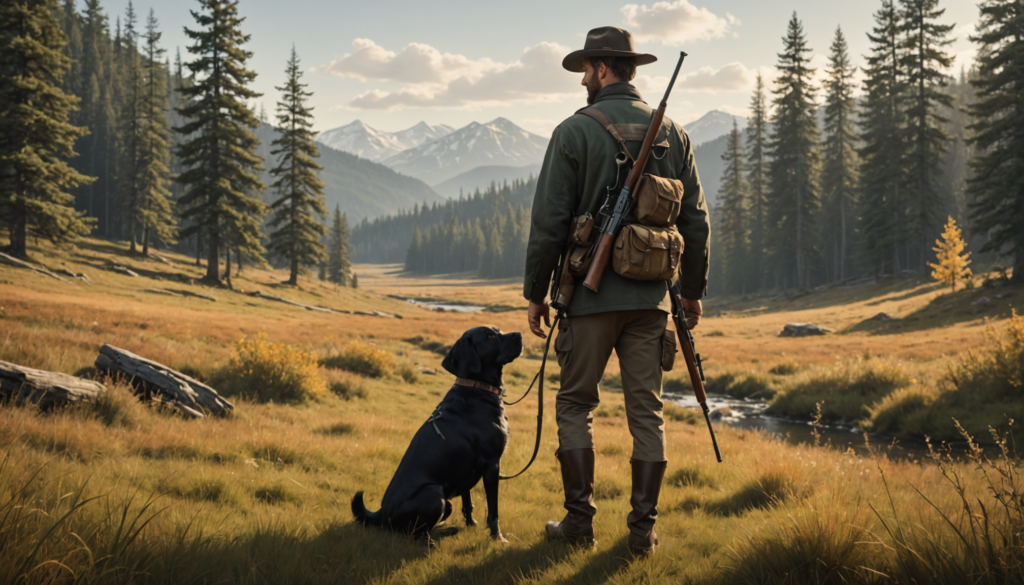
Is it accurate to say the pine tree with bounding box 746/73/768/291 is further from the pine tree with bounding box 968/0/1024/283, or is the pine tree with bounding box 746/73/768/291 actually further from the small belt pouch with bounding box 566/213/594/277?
the small belt pouch with bounding box 566/213/594/277

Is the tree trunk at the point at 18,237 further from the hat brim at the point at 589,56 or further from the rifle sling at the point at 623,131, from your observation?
the rifle sling at the point at 623,131

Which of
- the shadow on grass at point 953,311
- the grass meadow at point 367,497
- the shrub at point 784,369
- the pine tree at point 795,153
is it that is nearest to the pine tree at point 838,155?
the pine tree at point 795,153

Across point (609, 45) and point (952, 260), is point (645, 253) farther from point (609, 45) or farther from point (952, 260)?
point (952, 260)

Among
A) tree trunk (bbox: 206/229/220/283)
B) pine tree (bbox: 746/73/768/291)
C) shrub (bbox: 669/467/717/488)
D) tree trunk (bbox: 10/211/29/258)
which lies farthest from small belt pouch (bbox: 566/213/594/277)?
pine tree (bbox: 746/73/768/291)

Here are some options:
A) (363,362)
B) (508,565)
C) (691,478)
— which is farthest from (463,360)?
(363,362)

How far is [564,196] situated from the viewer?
142 inches

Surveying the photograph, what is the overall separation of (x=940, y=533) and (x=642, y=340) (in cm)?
175

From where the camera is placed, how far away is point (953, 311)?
2389 cm

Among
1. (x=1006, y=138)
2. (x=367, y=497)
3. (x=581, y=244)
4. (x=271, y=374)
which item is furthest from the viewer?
(x=1006, y=138)

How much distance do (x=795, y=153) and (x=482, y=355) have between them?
1910 inches

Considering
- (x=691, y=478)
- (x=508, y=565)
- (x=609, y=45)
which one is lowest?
(x=691, y=478)

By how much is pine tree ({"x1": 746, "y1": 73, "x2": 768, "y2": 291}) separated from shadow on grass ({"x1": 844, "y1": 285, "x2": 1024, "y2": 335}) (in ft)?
85.1

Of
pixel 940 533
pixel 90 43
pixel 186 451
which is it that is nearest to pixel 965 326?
pixel 940 533

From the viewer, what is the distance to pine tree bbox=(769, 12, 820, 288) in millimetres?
43344
